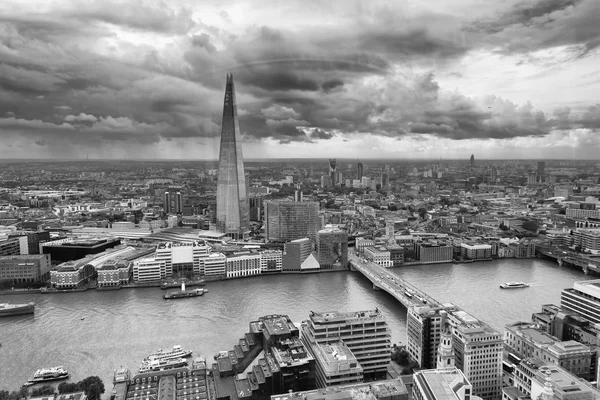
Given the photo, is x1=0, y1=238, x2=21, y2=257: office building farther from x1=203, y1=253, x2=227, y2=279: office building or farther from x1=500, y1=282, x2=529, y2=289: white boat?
x1=500, y1=282, x2=529, y2=289: white boat

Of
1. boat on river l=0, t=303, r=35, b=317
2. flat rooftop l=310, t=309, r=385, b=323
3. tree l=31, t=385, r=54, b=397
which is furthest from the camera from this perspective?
boat on river l=0, t=303, r=35, b=317

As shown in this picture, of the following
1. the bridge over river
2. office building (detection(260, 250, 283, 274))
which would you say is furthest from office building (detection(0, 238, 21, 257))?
the bridge over river

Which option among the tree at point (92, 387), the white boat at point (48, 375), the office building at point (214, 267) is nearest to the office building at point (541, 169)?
the office building at point (214, 267)

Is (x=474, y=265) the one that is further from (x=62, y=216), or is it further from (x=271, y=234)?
(x=62, y=216)

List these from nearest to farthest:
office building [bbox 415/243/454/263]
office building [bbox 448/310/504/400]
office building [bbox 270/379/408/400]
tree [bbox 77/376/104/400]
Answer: office building [bbox 270/379/408/400], tree [bbox 77/376/104/400], office building [bbox 448/310/504/400], office building [bbox 415/243/454/263]

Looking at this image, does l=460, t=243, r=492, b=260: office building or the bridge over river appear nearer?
the bridge over river

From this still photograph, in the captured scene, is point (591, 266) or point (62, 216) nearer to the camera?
point (591, 266)

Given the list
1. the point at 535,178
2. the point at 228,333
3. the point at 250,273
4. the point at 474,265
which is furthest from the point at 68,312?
the point at 535,178

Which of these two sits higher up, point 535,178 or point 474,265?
point 535,178
